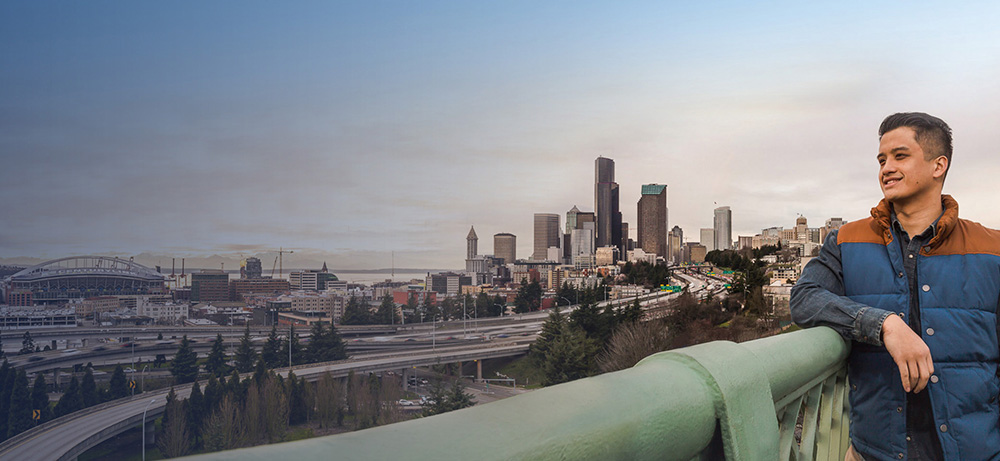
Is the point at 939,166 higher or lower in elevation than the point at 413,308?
higher

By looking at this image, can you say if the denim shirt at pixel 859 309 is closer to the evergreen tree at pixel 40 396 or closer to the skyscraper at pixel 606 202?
the evergreen tree at pixel 40 396

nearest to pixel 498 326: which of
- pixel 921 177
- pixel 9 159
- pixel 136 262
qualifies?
pixel 136 262

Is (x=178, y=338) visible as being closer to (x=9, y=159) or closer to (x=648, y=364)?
(x=9, y=159)

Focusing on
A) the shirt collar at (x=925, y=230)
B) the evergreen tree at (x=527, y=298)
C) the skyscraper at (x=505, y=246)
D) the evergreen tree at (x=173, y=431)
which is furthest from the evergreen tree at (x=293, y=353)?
the shirt collar at (x=925, y=230)

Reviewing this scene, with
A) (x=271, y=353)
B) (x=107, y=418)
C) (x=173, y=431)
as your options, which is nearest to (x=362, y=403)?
(x=173, y=431)

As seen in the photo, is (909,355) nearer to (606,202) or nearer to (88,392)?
(88,392)

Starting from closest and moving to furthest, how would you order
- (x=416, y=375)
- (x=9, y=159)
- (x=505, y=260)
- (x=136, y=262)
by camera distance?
(x=416, y=375)
(x=136, y=262)
(x=9, y=159)
(x=505, y=260)

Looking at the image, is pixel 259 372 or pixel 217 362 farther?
pixel 217 362
